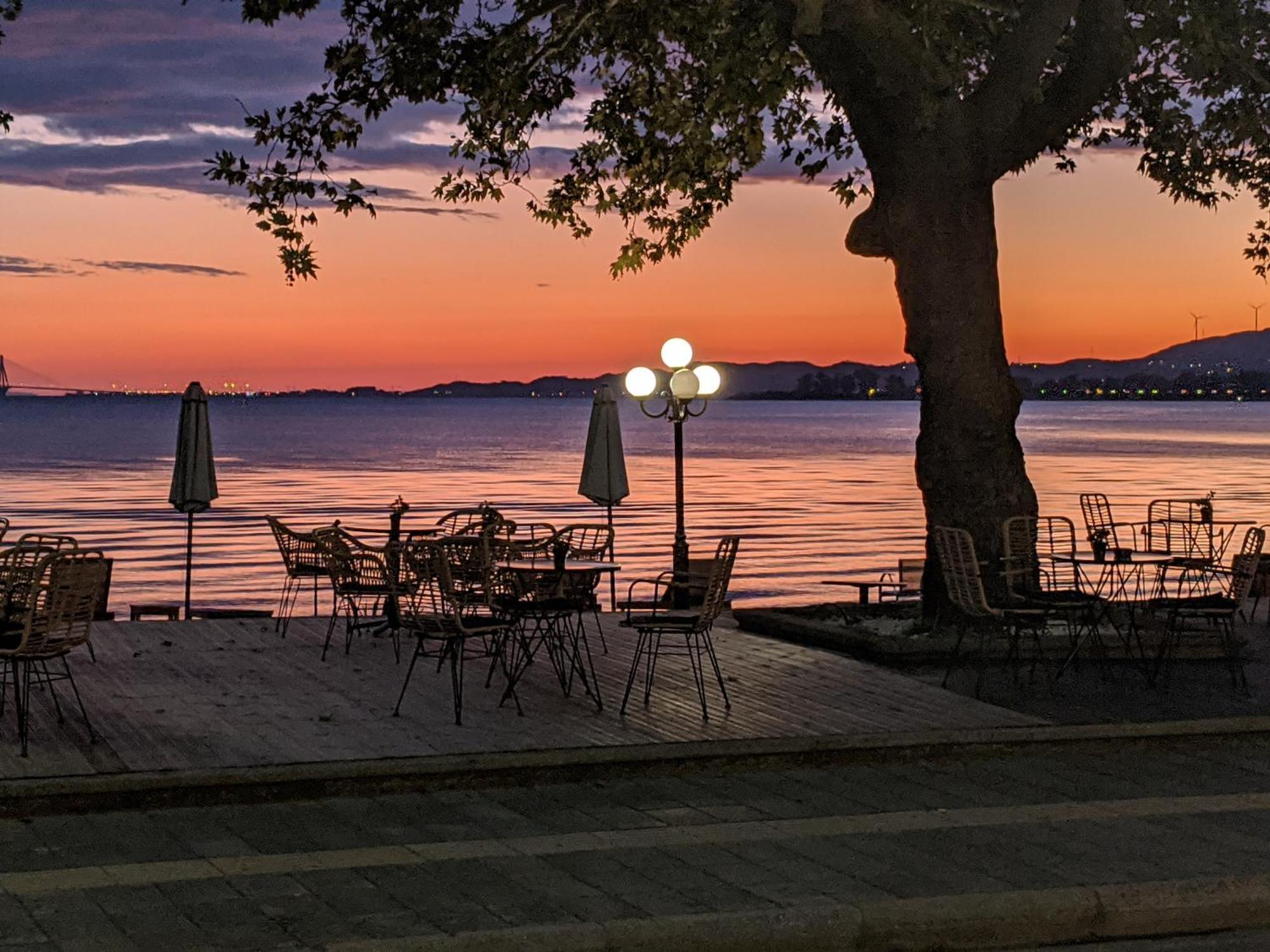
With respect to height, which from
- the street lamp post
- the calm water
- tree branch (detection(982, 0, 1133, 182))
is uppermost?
tree branch (detection(982, 0, 1133, 182))

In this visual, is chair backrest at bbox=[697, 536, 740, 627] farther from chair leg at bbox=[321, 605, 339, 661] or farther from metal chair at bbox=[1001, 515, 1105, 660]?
chair leg at bbox=[321, 605, 339, 661]

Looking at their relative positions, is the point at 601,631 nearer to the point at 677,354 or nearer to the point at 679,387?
the point at 679,387

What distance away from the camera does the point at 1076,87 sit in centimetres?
1316

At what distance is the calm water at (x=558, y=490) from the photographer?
126 ft

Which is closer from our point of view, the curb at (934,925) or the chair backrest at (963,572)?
the curb at (934,925)

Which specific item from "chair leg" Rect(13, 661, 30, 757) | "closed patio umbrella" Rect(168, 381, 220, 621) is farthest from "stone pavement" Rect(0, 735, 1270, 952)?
"closed patio umbrella" Rect(168, 381, 220, 621)

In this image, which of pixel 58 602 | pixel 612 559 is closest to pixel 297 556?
pixel 612 559

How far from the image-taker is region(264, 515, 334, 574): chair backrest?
47.5ft

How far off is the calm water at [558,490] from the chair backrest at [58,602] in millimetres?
22098

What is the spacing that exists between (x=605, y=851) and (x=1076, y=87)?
8.14 m

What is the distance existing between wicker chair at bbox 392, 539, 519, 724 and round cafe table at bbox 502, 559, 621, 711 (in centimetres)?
17

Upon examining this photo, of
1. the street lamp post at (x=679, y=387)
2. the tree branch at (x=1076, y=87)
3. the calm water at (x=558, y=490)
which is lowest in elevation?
the calm water at (x=558, y=490)

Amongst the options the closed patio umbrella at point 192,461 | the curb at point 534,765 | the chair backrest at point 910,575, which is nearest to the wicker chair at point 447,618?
the curb at point 534,765

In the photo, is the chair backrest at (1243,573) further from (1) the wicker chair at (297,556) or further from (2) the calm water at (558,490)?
(2) the calm water at (558,490)
